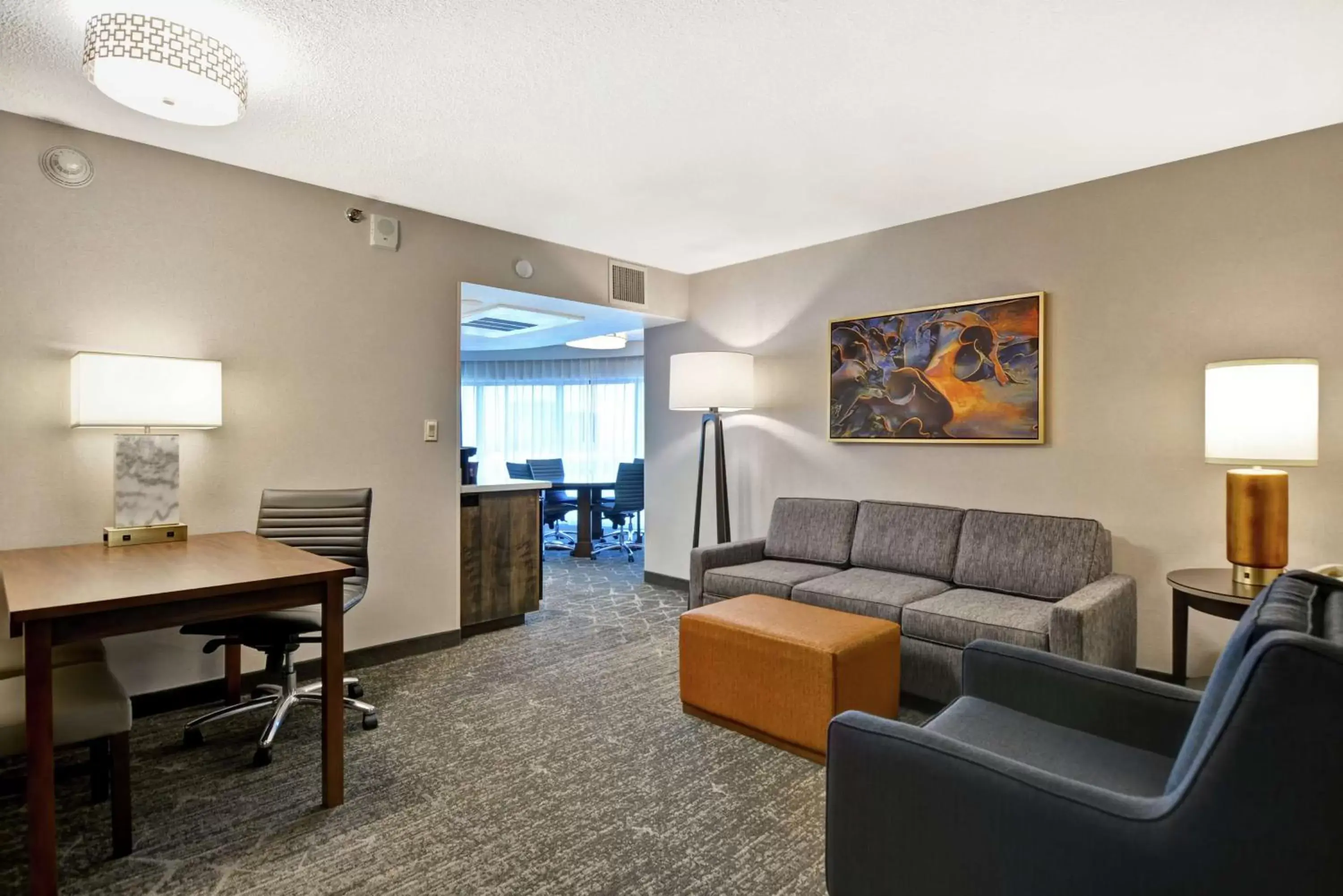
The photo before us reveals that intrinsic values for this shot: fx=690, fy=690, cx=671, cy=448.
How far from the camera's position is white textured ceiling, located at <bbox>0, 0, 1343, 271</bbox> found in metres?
2.03

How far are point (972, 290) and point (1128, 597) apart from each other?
1717 mm

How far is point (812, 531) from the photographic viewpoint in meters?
4.05

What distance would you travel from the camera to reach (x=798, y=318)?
15.0ft

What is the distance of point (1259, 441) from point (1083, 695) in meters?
1.35

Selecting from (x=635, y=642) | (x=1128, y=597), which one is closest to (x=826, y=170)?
(x=1128, y=597)

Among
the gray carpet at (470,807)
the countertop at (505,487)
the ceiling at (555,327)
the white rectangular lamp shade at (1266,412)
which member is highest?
the ceiling at (555,327)

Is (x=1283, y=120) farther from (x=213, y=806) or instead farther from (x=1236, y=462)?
(x=213, y=806)

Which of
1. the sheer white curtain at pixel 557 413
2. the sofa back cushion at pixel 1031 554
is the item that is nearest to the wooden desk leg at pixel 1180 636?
the sofa back cushion at pixel 1031 554

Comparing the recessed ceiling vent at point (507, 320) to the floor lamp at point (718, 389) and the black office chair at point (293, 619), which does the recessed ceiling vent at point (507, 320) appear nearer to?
the floor lamp at point (718, 389)

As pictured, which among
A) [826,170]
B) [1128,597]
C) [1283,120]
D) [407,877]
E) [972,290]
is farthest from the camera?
[972,290]

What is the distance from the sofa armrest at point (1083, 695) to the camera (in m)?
1.69

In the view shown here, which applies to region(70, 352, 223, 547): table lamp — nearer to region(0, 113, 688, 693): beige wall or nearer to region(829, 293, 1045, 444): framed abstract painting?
region(0, 113, 688, 693): beige wall

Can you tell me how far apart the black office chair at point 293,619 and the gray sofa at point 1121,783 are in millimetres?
2091

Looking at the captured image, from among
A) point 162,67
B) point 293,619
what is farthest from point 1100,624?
point 162,67
